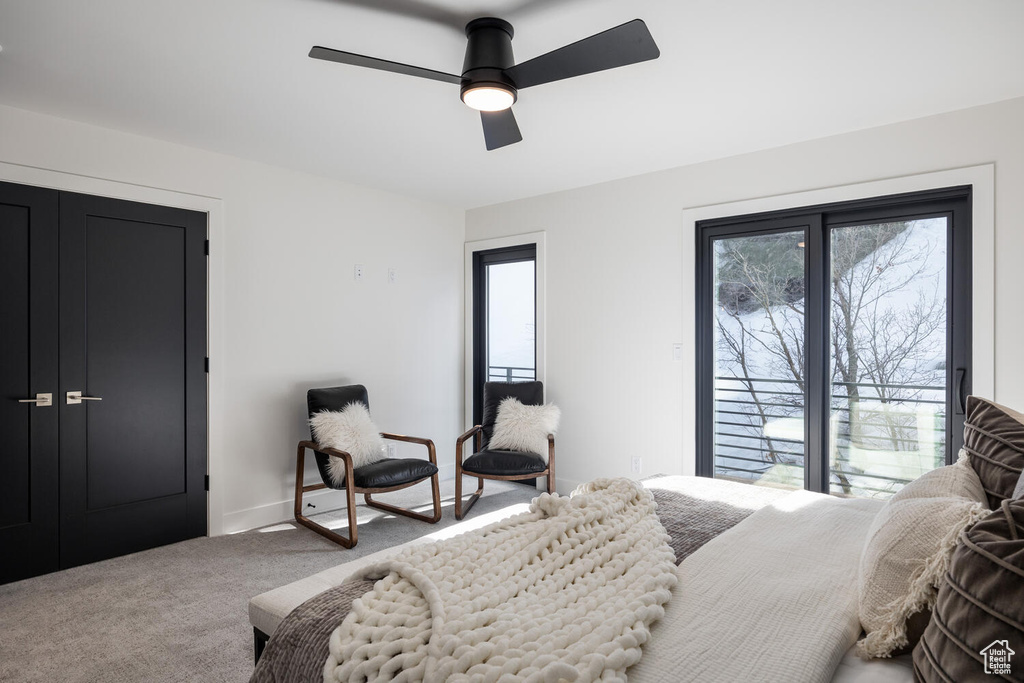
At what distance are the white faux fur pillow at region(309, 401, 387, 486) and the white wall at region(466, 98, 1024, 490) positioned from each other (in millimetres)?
1635

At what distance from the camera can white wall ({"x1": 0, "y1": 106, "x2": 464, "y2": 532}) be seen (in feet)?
11.4

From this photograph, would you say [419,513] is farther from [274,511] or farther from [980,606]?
[980,606]

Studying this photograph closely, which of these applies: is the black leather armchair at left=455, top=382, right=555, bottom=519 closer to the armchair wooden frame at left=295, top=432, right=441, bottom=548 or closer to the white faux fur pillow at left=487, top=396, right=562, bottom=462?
the white faux fur pillow at left=487, top=396, right=562, bottom=462

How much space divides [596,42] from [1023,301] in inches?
104

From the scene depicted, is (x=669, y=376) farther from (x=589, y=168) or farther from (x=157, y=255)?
(x=157, y=255)

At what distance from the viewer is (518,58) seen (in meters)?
2.51

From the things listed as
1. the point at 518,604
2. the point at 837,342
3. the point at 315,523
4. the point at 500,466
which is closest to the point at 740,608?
the point at 518,604

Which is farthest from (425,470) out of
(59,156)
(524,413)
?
(59,156)

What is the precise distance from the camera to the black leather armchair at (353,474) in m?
3.64

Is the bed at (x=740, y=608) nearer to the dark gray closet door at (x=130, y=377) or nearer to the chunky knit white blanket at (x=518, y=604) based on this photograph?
the chunky knit white blanket at (x=518, y=604)

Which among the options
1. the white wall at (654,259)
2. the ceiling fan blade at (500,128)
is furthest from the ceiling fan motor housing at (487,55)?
the white wall at (654,259)

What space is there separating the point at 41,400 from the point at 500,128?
297cm

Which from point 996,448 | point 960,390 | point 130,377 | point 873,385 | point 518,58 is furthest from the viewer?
point 130,377

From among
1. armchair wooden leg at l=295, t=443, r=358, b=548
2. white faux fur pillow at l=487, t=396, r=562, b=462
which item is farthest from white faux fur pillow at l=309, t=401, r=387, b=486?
white faux fur pillow at l=487, t=396, r=562, b=462
